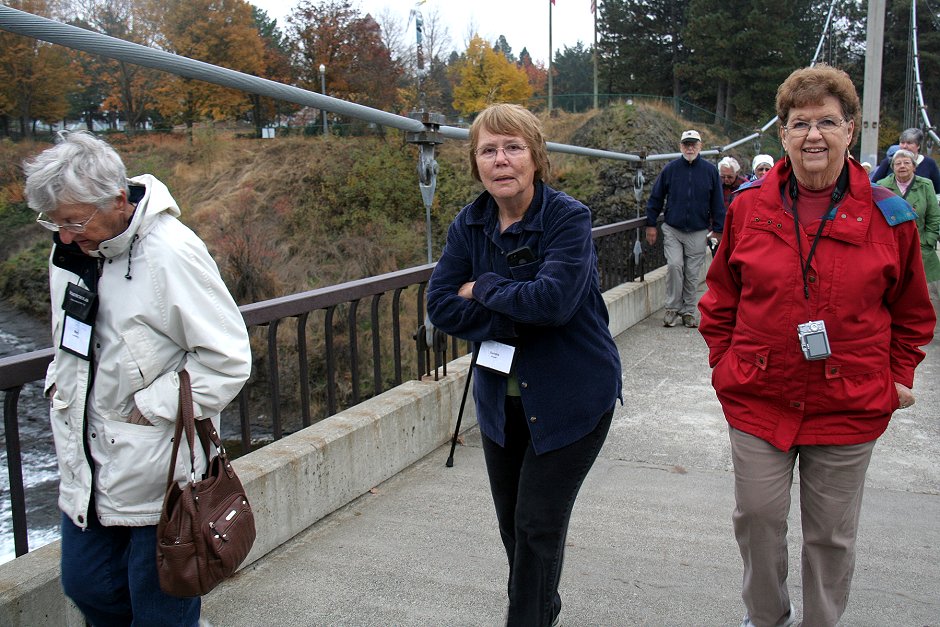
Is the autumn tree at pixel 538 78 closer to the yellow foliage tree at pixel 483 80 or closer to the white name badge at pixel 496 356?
the yellow foliage tree at pixel 483 80

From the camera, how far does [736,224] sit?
2684mm

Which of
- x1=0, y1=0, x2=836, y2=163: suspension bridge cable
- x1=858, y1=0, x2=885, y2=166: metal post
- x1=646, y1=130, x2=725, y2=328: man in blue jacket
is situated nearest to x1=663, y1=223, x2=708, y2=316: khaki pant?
x1=646, y1=130, x2=725, y2=328: man in blue jacket

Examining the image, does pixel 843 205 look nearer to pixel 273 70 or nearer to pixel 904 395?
pixel 904 395

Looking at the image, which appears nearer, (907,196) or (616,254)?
(907,196)

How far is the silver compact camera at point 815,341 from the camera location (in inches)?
93.6

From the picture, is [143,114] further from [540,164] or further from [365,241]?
[540,164]

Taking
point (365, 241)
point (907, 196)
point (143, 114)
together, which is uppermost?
point (143, 114)

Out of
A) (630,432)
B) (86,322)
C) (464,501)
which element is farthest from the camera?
(630,432)

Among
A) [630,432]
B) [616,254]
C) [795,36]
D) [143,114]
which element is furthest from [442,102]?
[630,432]

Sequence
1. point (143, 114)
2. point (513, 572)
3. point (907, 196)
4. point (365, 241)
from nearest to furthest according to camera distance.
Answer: point (513, 572)
point (907, 196)
point (365, 241)
point (143, 114)

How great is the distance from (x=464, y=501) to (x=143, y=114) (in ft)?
142

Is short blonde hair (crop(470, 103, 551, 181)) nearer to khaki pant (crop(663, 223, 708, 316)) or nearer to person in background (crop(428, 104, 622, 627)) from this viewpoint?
person in background (crop(428, 104, 622, 627))

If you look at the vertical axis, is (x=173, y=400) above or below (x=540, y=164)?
below

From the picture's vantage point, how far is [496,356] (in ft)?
8.38
